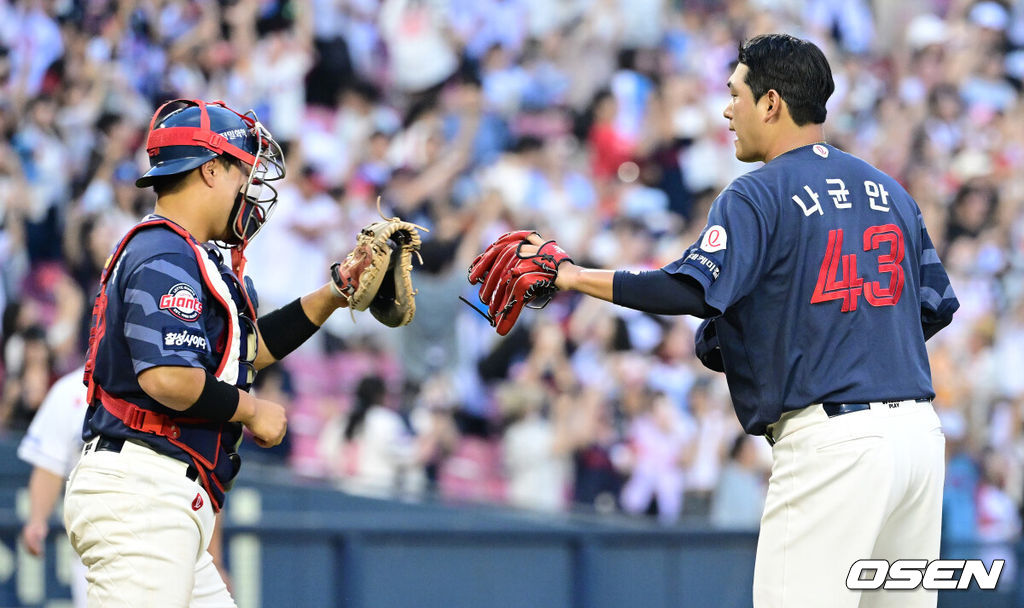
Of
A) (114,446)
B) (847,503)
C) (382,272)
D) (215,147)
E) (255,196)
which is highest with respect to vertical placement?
(215,147)

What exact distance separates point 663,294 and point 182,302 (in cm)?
139

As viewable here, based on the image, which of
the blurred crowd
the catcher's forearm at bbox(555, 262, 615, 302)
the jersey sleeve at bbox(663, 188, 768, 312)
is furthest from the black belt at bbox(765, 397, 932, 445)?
the blurred crowd

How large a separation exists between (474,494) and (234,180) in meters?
5.55

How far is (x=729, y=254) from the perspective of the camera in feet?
13.0

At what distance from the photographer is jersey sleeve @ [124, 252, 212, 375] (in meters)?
3.94

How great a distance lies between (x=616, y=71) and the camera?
41.4 ft

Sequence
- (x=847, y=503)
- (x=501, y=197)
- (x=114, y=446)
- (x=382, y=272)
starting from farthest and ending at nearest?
(x=501, y=197) < (x=382, y=272) < (x=114, y=446) < (x=847, y=503)

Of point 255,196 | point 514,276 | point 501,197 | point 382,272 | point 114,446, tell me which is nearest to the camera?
point 114,446

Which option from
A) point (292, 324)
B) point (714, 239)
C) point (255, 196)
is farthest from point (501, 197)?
point (714, 239)

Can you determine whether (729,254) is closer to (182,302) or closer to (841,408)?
(841,408)

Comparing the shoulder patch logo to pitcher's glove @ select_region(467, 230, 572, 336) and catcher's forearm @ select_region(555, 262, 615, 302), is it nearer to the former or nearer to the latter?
catcher's forearm @ select_region(555, 262, 615, 302)

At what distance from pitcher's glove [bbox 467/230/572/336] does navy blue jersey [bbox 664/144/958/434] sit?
42 centimetres

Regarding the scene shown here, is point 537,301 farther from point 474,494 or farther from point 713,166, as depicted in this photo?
point 713,166

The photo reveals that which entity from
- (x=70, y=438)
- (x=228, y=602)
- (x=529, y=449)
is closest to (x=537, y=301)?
(x=228, y=602)
